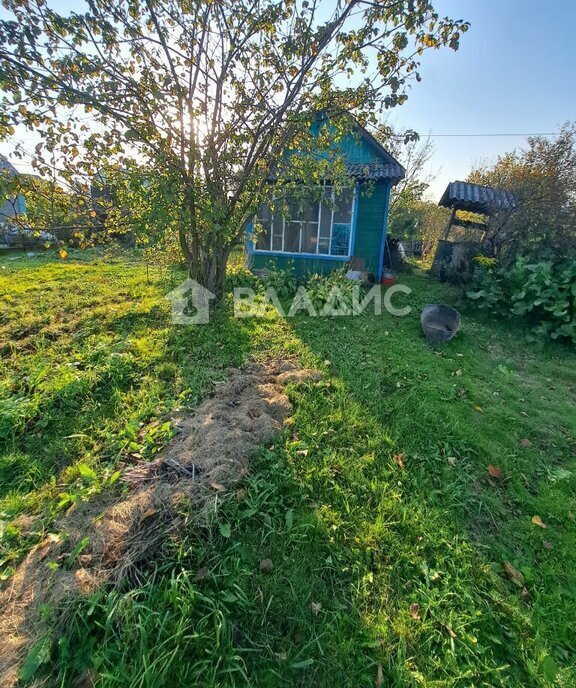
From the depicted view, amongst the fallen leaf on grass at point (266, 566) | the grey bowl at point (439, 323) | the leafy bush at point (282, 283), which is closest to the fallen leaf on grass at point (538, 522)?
the fallen leaf on grass at point (266, 566)

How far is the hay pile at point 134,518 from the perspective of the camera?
1368 millimetres

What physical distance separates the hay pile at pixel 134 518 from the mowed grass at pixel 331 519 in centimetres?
9

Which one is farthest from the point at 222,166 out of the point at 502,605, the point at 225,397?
the point at 502,605

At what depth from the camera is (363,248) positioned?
8.24 meters

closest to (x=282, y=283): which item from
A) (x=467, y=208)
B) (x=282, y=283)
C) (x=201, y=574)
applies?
(x=282, y=283)

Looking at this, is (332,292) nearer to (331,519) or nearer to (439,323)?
(439,323)

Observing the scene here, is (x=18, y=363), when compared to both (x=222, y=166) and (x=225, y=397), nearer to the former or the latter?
(x=225, y=397)

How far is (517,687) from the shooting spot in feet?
4.28

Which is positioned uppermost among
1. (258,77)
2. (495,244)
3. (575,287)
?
(258,77)

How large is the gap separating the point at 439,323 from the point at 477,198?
17.3 feet

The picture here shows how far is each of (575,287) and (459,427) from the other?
420cm

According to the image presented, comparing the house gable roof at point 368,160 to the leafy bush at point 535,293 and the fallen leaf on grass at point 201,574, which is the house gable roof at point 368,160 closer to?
the leafy bush at point 535,293

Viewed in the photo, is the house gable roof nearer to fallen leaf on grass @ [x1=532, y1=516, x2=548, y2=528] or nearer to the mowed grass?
the mowed grass

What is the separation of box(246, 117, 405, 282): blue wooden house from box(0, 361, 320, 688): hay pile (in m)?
6.07
